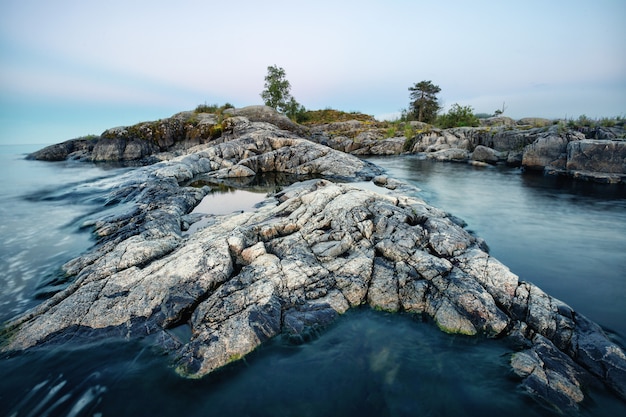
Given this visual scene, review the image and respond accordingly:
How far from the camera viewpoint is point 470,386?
6.37 m

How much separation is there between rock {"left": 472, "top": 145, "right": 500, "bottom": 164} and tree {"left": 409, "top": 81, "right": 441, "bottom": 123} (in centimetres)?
3587

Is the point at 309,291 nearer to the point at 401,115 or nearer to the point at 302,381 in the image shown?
the point at 302,381

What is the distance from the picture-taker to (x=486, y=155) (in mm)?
42188

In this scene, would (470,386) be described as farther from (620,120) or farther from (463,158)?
(620,120)


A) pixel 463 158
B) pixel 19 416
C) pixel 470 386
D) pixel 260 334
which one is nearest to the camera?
pixel 19 416

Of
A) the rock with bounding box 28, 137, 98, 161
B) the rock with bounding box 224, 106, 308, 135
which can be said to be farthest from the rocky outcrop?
the rock with bounding box 224, 106, 308, 135

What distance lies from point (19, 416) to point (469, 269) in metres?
12.0

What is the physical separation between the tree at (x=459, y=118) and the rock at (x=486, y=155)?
20126 millimetres

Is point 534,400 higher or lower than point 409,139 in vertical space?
lower

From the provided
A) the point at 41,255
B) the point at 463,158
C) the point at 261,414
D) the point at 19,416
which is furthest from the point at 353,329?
the point at 463,158

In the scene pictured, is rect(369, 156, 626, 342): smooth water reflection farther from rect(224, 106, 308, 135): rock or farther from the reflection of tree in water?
rect(224, 106, 308, 135): rock

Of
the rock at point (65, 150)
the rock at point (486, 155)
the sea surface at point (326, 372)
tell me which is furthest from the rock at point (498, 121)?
the rock at point (65, 150)

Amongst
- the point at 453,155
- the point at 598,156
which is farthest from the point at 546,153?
the point at 453,155

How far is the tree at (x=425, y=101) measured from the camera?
244 ft
